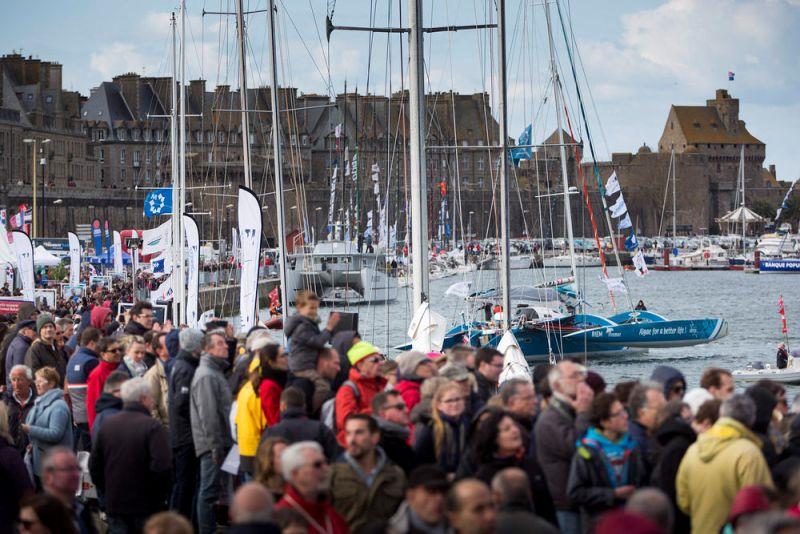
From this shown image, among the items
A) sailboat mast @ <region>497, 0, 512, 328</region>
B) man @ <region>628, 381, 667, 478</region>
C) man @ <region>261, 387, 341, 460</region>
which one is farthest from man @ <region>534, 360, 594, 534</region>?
sailboat mast @ <region>497, 0, 512, 328</region>

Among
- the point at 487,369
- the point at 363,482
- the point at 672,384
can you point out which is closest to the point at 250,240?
the point at 487,369

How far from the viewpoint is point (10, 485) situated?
7066 mm

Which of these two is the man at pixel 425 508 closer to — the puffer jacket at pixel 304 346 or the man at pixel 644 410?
the man at pixel 644 410

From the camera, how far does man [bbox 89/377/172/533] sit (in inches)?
312

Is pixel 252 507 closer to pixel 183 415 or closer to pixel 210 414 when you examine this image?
pixel 210 414

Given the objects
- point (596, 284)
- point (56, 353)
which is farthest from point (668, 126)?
point (56, 353)

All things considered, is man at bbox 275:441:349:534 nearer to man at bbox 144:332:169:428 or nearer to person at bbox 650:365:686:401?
person at bbox 650:365:686:401

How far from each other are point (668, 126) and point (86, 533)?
6405 inches

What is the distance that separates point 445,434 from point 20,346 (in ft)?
20.0

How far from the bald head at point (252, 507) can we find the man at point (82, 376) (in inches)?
214

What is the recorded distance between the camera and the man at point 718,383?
24.6ft

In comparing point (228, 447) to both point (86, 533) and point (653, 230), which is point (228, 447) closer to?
point (86, 533)

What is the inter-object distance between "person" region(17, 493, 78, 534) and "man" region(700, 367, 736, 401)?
11.6 ft

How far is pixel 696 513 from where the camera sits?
6.57 metres
